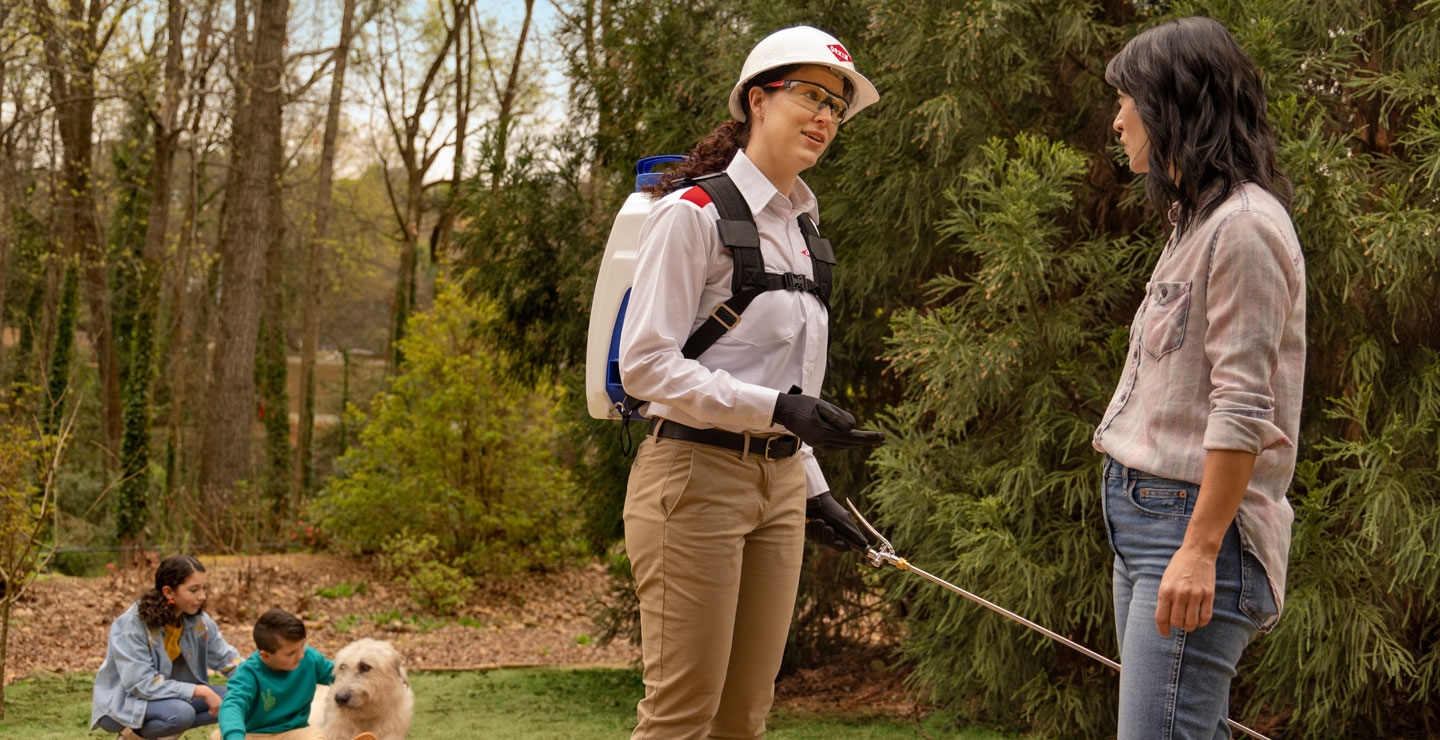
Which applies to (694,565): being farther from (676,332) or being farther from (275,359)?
(275,359)

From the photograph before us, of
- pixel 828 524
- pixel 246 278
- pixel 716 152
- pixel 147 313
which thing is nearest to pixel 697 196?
pixel 716 152

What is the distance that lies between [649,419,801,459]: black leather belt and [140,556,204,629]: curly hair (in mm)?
Result: 3083

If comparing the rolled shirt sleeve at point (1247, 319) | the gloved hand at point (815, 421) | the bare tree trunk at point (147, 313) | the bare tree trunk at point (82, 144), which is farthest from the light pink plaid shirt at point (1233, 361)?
the bare tree trunk at point (147, 313)

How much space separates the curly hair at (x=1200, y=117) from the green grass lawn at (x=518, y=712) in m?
4.01

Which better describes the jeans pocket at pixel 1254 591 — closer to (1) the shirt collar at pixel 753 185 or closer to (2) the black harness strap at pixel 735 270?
(2) the black harness strap at pixel 735 270

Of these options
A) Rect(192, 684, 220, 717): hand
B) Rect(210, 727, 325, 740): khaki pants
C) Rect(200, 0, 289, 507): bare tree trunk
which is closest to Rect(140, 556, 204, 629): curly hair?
Rect(192, 684, 220, 717): hand

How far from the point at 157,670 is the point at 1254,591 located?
14.5 feet

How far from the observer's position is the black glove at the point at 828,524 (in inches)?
111

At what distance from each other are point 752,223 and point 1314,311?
10.7 ft

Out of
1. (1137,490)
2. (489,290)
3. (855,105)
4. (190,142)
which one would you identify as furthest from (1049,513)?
(190,142)

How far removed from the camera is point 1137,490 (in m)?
1.97

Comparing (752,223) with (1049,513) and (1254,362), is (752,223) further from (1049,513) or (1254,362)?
(1049,513)

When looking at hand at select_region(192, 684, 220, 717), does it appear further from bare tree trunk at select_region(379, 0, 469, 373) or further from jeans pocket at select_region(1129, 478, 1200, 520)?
bare tree trunk at select_region(379, 0, 469, 373)

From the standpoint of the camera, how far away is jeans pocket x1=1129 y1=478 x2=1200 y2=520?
190cm
